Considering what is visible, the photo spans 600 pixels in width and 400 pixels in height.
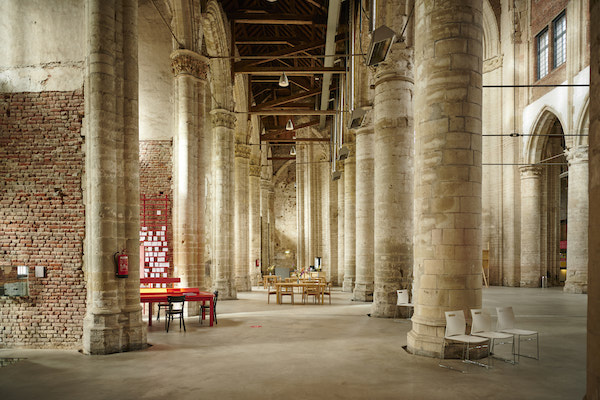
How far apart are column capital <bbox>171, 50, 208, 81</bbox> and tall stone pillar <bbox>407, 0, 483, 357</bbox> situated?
7647 millimetres

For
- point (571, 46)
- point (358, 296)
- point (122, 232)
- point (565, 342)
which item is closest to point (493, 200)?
point (571, 46)

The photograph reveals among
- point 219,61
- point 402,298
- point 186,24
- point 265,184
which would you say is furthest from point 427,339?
point 265,184

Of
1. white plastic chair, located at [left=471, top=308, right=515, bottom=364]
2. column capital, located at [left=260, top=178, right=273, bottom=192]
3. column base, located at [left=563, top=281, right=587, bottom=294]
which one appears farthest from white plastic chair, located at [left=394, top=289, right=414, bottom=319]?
column capital, located at [left=260, top=178, right=273, bottom=192]

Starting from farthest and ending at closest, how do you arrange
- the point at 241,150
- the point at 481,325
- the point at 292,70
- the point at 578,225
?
the point at 241,150
the point at 578,225
the point at 292,70
the point at 481,325

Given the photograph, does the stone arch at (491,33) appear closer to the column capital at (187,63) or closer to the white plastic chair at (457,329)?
the column capital at (187,63)

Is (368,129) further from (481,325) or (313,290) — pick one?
(481,325)

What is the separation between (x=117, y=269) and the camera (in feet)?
27.4

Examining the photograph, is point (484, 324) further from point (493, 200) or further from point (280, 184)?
point (280, 184)

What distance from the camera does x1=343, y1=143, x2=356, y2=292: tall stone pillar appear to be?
67.5 feet

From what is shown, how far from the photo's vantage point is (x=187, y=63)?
1308cm

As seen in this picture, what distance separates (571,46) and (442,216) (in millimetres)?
16666

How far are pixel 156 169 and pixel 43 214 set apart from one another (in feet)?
14.5

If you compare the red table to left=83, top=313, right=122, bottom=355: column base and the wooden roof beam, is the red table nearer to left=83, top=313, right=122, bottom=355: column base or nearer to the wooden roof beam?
left=83, top=313, right=122, bottom=355: column base

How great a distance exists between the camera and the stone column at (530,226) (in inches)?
875
